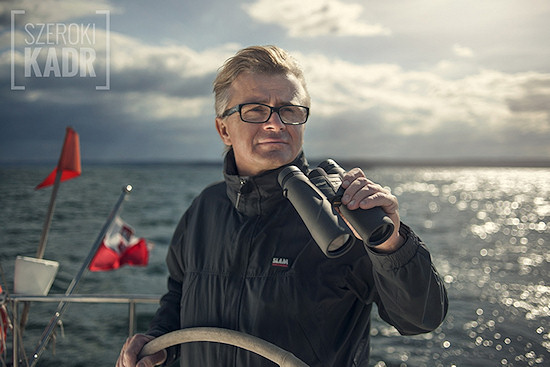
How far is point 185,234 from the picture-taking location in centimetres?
214

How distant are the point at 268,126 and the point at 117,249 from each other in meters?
3.86

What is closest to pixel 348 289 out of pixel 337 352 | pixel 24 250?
pixel 337 352

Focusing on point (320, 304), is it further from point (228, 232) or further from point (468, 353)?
point (468, 353)

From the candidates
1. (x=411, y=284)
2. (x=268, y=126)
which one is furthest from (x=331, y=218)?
(x=268, y=126)

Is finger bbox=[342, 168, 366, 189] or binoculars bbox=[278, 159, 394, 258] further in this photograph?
finger bbox=[342, 168, 366, 189]

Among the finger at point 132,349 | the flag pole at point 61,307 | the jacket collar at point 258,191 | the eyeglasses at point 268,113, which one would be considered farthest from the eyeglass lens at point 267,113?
the flag pole at point 61,307

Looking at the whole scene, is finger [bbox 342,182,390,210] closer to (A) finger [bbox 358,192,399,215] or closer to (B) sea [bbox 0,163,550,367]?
(A) finger [bbox 358,192,399,215]

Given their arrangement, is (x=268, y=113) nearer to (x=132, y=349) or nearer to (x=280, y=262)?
(x=280, y=262)

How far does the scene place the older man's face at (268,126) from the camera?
176cm

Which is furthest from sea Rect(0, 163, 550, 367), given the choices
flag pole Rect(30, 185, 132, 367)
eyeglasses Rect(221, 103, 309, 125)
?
eyeglasses Rect(221, 103, 309, 125)

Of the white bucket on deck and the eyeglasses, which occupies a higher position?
the eyeglasses

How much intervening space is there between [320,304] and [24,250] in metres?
25.1

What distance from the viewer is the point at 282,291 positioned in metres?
1.65

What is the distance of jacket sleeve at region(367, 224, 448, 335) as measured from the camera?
1.36m
